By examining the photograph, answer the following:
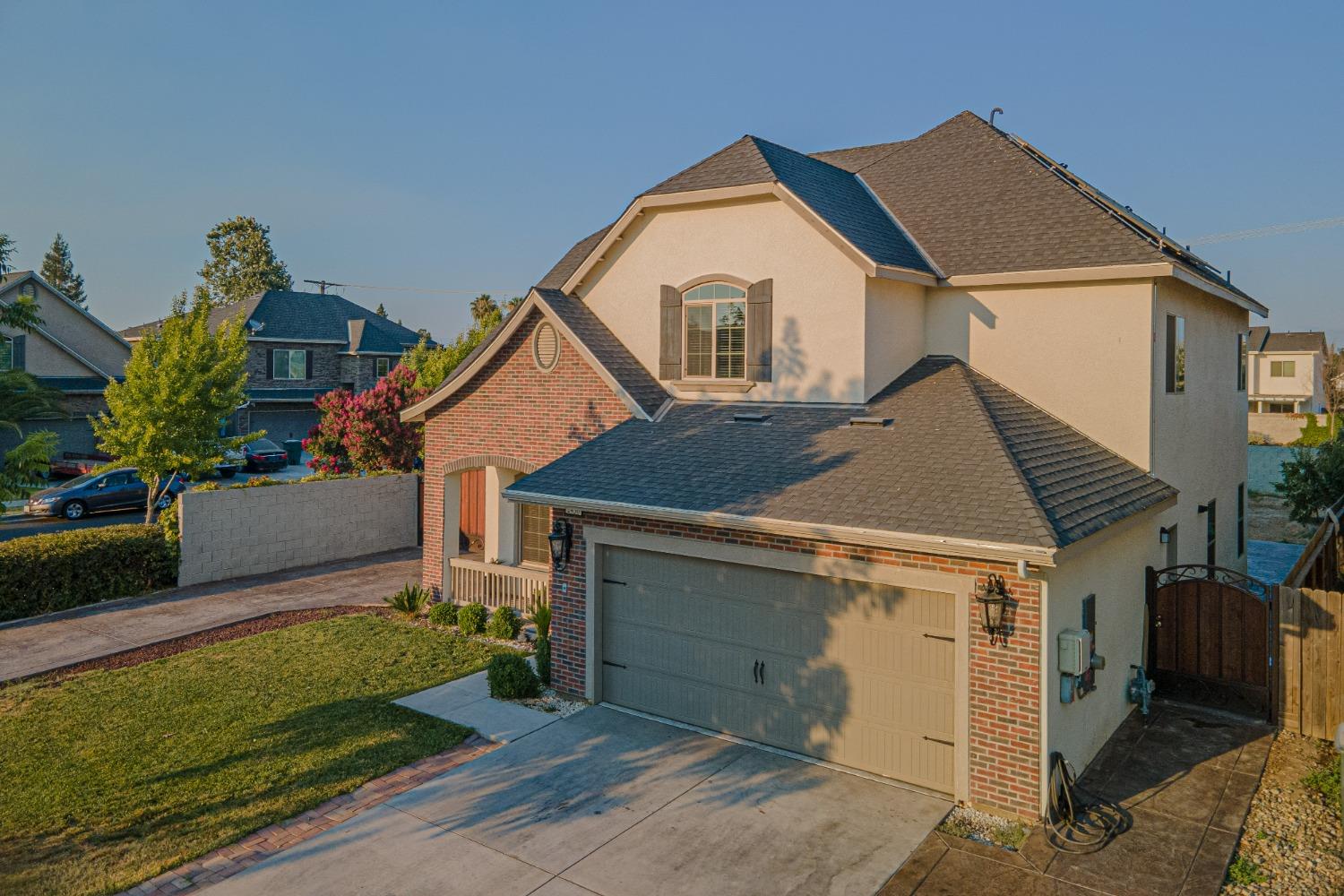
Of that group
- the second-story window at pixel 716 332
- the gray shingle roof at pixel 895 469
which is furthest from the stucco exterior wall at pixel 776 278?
the gray shingle roof at pixel 895 469

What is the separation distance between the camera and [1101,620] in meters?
10.3

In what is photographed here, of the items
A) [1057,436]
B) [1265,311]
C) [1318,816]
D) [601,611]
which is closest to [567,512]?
[601,611]

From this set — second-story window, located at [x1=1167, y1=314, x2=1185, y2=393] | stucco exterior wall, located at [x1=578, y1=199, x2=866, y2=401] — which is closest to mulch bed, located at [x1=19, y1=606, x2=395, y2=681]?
stucco exterior wall, located at [x1=578, y1=199, x2=866, y2=401]

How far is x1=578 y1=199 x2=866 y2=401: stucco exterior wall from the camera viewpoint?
13297 mm

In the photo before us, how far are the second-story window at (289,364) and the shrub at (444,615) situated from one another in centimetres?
3505

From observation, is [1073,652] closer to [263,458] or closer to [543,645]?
[543,645]

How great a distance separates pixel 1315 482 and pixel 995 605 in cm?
1817

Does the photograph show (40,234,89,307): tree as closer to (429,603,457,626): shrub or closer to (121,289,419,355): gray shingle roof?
(121,289,419,355): gray shingle roof

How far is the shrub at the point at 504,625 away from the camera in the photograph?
14781 millimetres

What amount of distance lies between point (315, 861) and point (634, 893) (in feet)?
9.71

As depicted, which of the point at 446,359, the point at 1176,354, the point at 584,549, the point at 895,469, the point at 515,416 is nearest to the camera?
the point at 895,469

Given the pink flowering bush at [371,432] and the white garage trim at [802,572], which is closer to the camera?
the white garage trim at [802,572]

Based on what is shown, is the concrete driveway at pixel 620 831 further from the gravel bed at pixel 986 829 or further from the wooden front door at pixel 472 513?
the wooden front door at pixel 472 513

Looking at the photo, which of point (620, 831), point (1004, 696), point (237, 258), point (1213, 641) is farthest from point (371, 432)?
point (237, 258)
